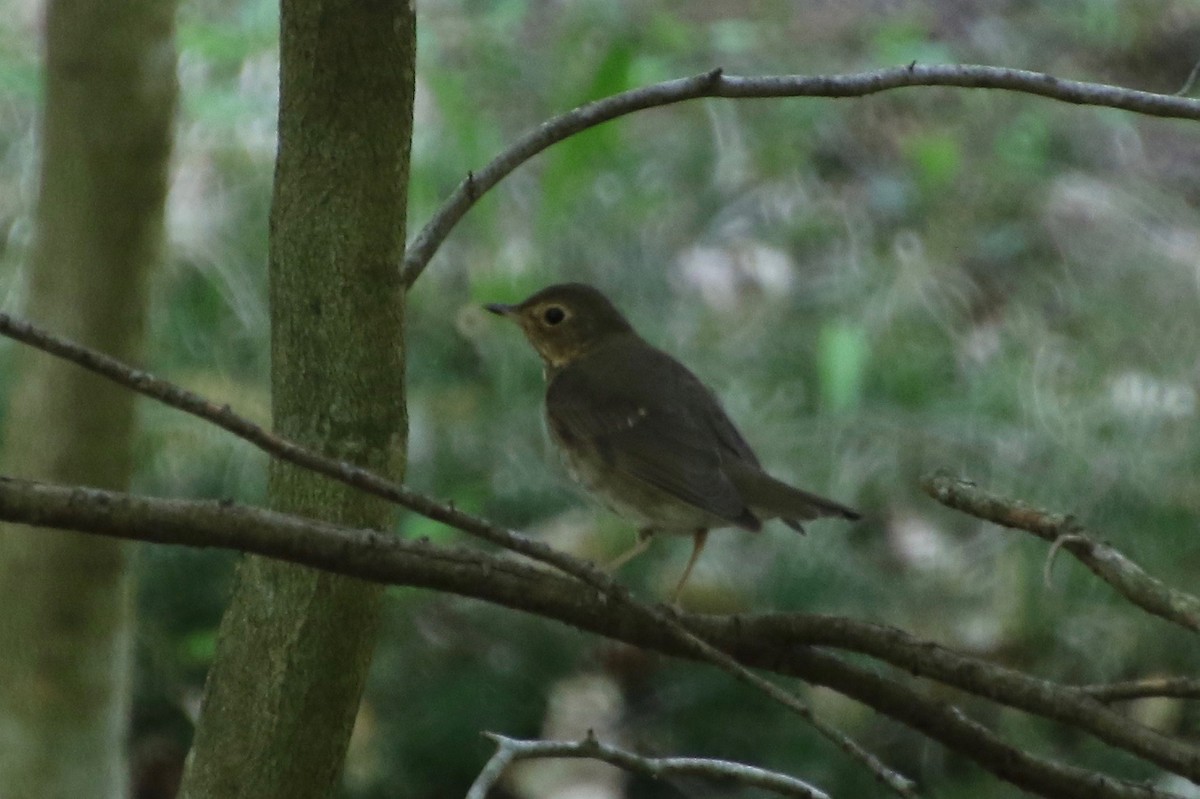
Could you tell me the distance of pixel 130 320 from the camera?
2029 mm

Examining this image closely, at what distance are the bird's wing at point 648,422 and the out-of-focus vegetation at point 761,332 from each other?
30cm

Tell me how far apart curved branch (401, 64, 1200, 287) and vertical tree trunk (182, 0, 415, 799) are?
0.25ft

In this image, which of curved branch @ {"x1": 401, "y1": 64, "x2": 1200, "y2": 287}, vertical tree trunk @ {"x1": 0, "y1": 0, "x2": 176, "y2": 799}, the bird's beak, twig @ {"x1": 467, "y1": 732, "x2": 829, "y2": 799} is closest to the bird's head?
the bird's beak

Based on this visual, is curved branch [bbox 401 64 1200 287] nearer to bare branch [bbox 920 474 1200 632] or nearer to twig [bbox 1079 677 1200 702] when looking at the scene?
bare branch [bbox 920 474 1200 632]

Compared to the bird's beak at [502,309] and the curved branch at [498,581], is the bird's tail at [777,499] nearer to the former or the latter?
the bird's beak at [502,309]

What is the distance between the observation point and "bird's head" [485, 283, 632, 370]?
2.87m

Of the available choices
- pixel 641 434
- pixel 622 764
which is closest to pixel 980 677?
pixel 622 764

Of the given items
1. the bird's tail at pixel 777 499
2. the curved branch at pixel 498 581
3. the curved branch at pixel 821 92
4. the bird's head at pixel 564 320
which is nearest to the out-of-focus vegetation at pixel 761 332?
the bird's head at pixel 564 320

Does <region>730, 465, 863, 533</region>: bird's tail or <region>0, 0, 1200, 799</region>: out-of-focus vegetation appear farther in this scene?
<region>0, 0, 1200, 799</region>: out-of-focus vegetation

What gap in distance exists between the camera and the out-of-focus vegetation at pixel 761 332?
2824mm

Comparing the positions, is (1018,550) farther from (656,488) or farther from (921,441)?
(656,488)

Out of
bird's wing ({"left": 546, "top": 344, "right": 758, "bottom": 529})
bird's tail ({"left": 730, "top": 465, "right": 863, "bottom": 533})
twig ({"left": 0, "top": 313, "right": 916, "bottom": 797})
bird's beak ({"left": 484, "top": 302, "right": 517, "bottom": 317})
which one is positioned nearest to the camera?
twig ({"left": 0, "top": 313, "right": 916, "bottom": 797})

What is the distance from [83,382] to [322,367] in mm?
603

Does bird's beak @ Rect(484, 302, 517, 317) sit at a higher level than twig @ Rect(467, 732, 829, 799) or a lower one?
higher
